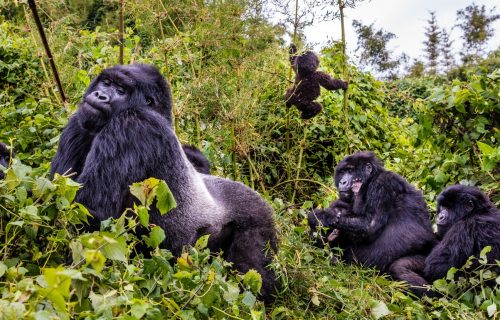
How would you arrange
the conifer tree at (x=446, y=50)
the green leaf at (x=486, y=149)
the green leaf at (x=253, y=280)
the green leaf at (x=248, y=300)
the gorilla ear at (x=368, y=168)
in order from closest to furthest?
the green leaf at (x=248, y=300) → the green leaf at (x=253, y=280) → the green leaf at (x=486, y=149) → the gorilla ear at (x=368, y=168) → the conifer tree at (x=446, y=50)

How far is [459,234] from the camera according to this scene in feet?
12.0

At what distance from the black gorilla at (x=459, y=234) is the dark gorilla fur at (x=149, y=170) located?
94 cm

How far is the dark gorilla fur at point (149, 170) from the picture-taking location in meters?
3.09

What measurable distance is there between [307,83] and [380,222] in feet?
4.42

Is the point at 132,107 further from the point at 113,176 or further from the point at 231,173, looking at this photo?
the point at 231,173

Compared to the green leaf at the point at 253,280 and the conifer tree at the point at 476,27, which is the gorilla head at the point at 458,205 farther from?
the conifer tree at the point at 476,27

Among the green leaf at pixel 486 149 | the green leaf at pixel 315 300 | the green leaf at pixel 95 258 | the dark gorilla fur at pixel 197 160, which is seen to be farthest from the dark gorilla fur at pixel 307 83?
the green leaf at pixel 95 258

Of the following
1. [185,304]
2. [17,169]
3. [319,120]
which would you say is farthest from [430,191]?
[17,169]

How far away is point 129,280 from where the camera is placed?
2.22 m

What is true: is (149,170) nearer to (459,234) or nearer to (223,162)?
(223,162)

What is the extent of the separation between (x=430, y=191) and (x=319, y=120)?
57.3 inches

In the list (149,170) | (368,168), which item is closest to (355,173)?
(368,168)

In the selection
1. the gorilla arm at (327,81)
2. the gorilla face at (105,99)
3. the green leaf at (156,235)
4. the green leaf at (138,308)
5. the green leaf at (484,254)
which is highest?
the gorilla face at (105,99)

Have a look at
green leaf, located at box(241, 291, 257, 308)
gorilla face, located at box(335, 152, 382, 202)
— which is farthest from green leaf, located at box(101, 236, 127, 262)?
gorilla face, located at box(335, 152, 382, 202)
